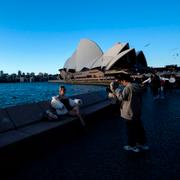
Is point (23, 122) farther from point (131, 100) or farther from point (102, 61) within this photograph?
point (102, 61)

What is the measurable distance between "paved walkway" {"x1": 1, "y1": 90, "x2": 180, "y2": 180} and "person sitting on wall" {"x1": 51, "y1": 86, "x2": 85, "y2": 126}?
51 cm

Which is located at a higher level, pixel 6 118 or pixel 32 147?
pixel 6 118

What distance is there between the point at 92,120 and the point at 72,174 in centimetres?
436

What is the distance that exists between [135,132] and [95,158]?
987 mm

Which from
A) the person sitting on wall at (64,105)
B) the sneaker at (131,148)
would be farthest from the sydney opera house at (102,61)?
the sneaker at (131,148)

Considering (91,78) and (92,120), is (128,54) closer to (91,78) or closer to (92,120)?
(91,78)

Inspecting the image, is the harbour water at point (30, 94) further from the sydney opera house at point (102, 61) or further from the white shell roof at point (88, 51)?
the white shell roof at point (88, 51)

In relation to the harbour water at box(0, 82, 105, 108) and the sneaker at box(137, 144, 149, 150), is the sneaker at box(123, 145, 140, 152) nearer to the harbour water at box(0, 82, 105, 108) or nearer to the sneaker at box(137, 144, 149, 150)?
the sneaker at box(137, 144, 149, 150)

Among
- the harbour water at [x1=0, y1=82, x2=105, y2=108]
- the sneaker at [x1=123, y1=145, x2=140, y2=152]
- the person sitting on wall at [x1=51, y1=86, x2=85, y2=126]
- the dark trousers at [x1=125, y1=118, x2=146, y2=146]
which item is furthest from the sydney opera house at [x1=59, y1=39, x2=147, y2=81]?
the sneaker at [x1=123, y1=145, x2=140, y2=152]

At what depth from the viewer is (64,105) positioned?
7.00 m

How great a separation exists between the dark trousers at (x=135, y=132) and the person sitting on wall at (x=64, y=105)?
183 cm

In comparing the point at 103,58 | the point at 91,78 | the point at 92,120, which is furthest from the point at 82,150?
the point at 91,78

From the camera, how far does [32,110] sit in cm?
663

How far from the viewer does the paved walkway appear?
3.76 metres
